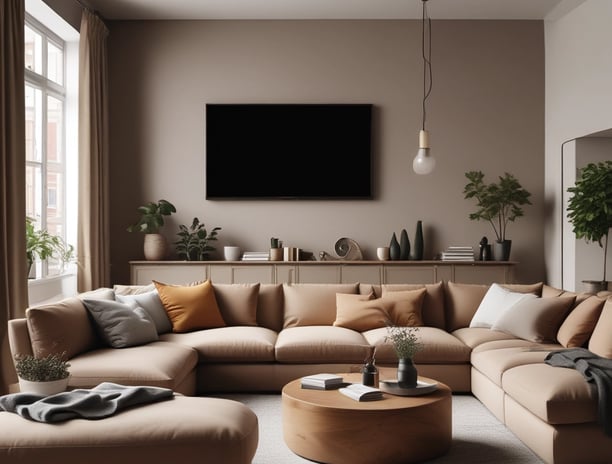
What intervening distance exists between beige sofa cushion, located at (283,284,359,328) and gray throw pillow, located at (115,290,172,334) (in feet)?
3.17

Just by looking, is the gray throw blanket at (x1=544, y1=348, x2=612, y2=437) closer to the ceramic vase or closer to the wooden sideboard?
the wooden sideboard

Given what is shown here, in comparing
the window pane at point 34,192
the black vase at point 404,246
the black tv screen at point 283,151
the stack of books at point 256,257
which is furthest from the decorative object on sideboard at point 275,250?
the window pane at point 34,192

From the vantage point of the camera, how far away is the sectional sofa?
3.45m

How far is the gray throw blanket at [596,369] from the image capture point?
3.17 metres

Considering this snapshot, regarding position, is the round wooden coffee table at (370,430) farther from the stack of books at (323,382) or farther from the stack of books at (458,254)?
the stack of books at (458,254)

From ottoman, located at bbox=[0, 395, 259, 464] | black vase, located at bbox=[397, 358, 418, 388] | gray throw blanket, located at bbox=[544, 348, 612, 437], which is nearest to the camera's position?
ottoman, located at bbox=[0, 395, 259, 464]

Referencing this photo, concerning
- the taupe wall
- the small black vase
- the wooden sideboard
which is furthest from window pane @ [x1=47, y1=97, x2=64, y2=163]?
the small black vase

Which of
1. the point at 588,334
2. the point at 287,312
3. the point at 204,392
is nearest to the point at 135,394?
the point at 204,392

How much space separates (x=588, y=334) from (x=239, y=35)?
477 cm

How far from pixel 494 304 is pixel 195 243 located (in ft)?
10.6

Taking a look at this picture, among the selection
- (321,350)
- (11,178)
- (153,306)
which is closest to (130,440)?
(321,350)

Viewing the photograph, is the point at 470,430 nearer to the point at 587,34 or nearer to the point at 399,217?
the point at 399,217

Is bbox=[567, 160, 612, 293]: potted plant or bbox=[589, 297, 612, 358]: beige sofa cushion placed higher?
bbox=[567, 160, 612, 293]: potted plant

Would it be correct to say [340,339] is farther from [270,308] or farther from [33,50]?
[33,50]
